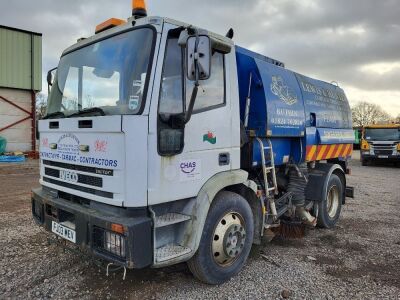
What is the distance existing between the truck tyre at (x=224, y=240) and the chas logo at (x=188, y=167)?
1.53ft

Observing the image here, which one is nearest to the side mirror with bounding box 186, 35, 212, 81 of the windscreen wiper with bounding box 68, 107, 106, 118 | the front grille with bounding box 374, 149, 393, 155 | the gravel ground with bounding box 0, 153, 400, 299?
the windscreen wiper with bounding box 68, 107, 106, 118

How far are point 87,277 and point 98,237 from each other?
3.37 feet

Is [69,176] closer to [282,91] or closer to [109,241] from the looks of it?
[109,241]

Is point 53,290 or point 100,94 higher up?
point 100,94

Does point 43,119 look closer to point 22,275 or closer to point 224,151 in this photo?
point 22,275

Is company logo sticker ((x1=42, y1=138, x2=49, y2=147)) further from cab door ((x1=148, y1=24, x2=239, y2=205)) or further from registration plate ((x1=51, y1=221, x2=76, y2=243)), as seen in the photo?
cab door ((x1=148, y1=24, x2=239, y2=205))

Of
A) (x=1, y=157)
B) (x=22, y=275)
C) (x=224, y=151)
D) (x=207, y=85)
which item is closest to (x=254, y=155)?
(x=224, y=151)

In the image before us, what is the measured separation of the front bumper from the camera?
2.92m

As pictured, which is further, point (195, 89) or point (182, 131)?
point (182, 131)

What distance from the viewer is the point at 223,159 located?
379cm

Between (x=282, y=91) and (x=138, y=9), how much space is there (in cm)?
225

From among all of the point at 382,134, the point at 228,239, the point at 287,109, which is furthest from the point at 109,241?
the point at 382,134

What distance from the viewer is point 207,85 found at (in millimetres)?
3602

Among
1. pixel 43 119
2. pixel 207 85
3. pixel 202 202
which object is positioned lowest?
pixel 202 202
